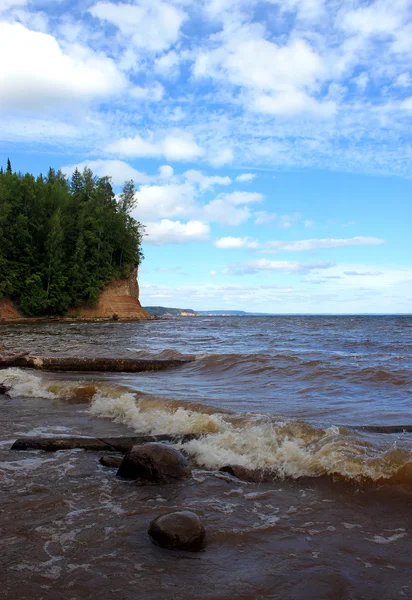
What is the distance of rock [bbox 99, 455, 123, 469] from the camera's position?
4.64 m

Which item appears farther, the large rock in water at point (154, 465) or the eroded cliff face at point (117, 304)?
the eroded cliff face at point (117, 304)

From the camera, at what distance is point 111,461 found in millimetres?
4680

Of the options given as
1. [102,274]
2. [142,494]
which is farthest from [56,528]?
[102,274]

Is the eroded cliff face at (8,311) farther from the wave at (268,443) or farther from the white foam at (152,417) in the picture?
the wave at (268,443)

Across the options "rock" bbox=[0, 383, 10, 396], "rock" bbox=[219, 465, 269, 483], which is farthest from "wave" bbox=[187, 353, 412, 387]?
"rock" bbox=[219, 465, 269, 483]

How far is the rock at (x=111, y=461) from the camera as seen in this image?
→ 4.64 m

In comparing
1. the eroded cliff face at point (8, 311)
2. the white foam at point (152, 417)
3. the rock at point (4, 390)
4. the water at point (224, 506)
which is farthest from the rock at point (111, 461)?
the eroded cliff face at point (8, 311)

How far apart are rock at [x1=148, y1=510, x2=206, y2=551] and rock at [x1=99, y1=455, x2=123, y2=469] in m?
1.60

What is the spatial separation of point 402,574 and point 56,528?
7.83ft

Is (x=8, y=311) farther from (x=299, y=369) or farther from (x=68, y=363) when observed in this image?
(x=299, y=369)

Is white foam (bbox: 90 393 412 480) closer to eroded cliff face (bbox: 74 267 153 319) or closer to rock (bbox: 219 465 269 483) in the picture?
rock (bbox: 219 465 269 483)

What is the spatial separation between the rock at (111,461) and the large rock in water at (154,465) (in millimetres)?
287

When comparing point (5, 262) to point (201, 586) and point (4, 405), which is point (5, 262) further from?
point (201, 586)

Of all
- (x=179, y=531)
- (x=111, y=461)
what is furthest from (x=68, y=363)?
(x=179, y=531)
